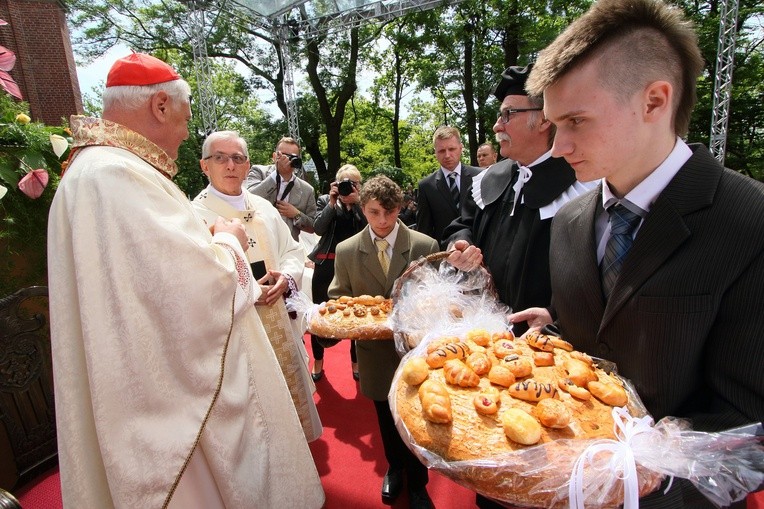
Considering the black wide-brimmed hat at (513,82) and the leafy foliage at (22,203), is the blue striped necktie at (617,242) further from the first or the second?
the leafy foliage at (22,203)

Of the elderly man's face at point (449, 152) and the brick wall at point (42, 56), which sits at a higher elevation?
the brick wall at point (42, 56)

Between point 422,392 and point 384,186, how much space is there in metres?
1.81

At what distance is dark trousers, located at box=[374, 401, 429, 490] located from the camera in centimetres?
253

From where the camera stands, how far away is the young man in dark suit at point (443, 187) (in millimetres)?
4824

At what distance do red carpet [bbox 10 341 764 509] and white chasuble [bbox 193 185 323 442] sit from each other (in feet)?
1.10

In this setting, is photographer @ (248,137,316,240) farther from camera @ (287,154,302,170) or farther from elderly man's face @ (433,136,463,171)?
elderly man's face @ (433,136,463,171)

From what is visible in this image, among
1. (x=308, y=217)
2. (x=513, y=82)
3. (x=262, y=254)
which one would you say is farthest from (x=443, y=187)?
(x=513, y=82)

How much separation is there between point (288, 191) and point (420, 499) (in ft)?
12.5

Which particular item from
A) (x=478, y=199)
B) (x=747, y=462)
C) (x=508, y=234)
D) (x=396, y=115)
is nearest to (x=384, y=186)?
(x=478, y=199)

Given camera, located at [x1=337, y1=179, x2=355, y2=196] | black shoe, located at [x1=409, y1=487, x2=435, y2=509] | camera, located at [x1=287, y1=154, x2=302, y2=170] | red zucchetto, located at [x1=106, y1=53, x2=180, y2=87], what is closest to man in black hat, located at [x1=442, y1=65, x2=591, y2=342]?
black shoe, located at [x1=409, y1=487, x2=435, y2=509]

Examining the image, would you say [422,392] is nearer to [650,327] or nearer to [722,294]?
[650,327]

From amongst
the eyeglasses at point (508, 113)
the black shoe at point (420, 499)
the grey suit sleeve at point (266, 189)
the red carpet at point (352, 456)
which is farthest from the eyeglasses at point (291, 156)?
the black shoe at point (420, 499)

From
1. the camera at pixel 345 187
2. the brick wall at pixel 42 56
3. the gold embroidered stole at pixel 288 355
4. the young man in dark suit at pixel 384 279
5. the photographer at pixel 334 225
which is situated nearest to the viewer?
the young man in dark suit at pixel 384 279

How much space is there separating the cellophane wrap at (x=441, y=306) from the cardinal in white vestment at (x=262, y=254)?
113cm
